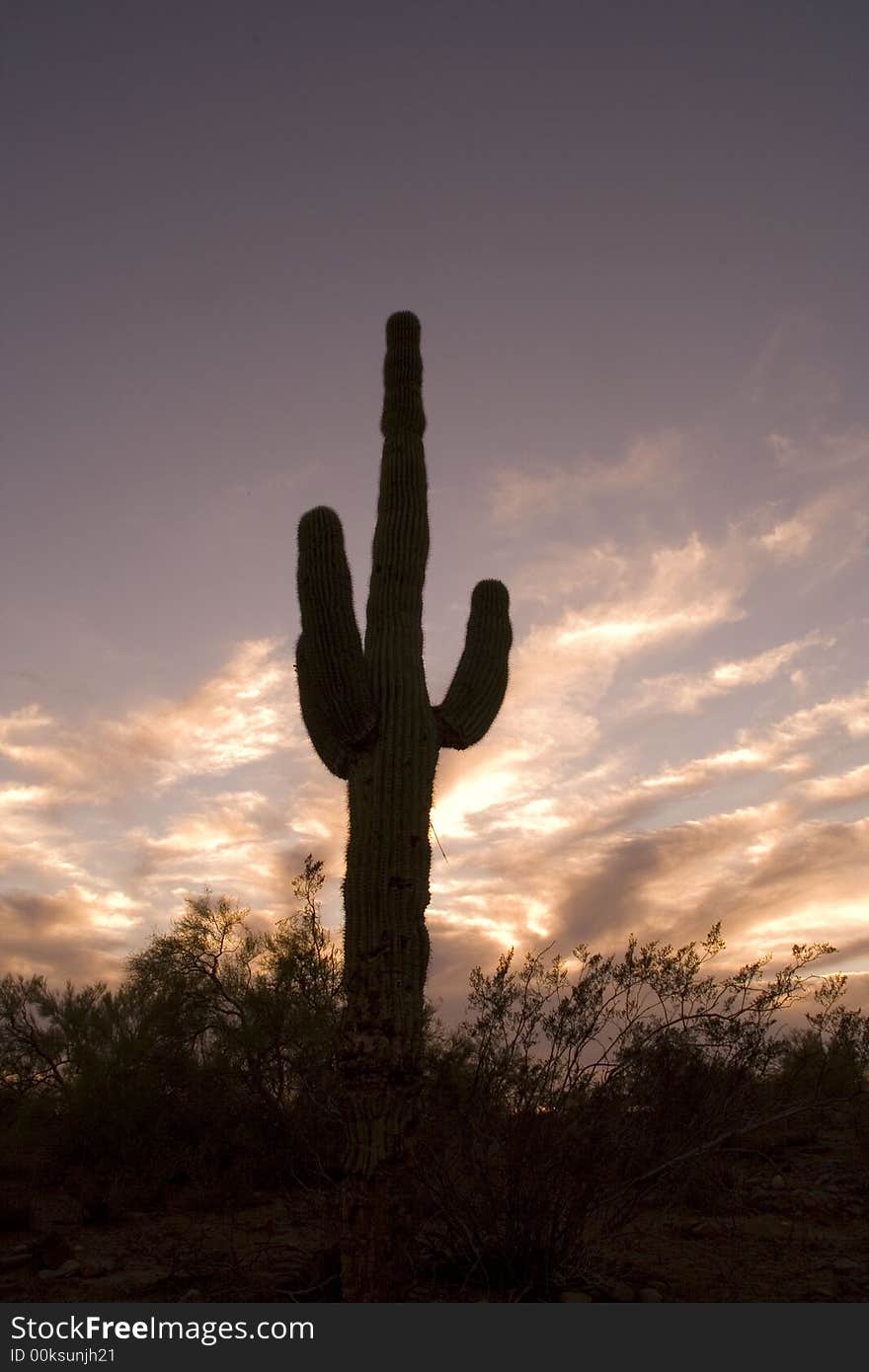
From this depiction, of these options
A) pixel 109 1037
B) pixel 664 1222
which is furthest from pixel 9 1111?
pixel 664 1222

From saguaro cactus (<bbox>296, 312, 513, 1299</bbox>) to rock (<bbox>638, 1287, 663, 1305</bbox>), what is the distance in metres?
1.61

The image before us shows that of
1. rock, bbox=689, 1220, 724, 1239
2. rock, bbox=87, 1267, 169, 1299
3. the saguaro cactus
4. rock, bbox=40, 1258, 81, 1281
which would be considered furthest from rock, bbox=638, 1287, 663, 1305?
rock, bbox=40, 1258, 81, 1281

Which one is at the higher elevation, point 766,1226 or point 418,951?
point 418,951

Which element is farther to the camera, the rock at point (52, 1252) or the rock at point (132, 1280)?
the rock at point (52, 1252)

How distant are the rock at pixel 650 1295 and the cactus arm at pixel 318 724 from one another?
3.79 m

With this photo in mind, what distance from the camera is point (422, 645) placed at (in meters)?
7.16

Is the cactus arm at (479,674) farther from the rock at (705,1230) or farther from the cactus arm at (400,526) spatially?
the rock at (705,1230)

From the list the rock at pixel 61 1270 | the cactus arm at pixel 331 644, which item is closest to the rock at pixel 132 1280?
the rock at pixel 61 1270

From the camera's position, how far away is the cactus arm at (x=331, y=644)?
6359mm

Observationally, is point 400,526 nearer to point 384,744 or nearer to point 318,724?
point 318,724

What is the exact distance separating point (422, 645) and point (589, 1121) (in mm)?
3523
